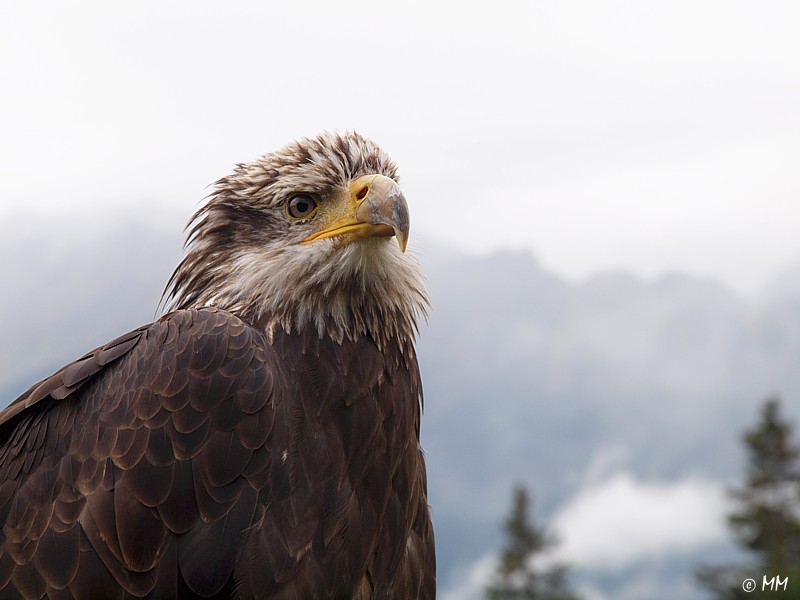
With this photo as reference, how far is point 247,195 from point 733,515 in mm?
24181

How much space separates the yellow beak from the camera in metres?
5.02

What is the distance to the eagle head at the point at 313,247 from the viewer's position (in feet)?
17.0

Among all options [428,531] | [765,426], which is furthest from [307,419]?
[765,426]

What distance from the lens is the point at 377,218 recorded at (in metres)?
5.06

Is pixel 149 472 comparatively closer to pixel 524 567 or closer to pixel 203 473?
pixel 203 473

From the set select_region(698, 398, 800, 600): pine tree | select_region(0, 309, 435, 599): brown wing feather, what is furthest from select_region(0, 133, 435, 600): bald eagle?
select_region(698, 398, 800, 600): pine tree

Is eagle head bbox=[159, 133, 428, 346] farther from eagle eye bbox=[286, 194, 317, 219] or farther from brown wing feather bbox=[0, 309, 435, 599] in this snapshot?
brown wing feather bbox=[0, 309, 435, 599]

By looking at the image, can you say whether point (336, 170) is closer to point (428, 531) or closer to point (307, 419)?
point (307, 419)

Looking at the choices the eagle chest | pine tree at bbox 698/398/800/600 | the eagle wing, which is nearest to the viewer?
the eagle wing

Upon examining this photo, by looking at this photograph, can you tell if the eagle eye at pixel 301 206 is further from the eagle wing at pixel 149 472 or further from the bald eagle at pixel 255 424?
the eagle wing at pixel 149 472

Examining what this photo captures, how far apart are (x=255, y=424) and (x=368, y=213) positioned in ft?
3.99

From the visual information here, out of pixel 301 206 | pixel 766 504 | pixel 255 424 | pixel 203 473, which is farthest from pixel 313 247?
pixel 766 504

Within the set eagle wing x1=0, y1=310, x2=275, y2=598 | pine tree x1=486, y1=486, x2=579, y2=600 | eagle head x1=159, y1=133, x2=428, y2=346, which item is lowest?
eagle wing x1=0, y1=310, x2=275, y2=598

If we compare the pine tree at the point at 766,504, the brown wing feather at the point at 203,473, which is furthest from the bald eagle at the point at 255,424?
the pine tree at the point at 766,504
